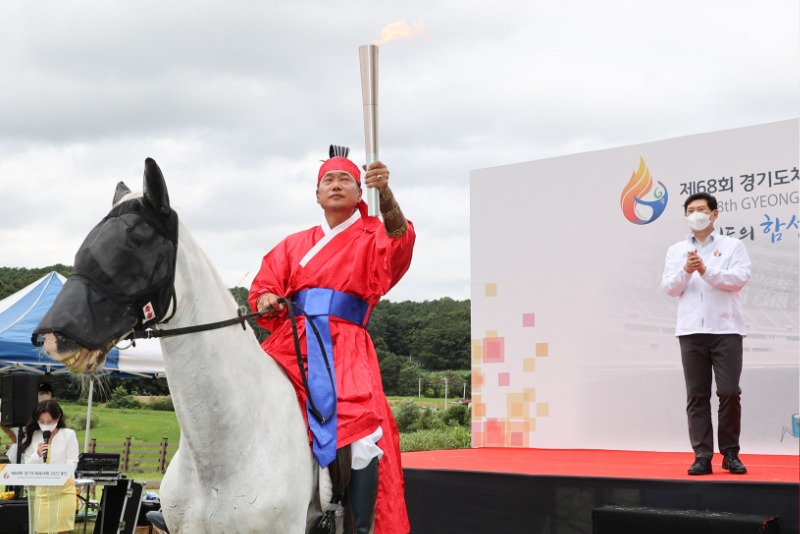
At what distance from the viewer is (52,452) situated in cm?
800

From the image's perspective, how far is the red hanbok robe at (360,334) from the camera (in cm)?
306

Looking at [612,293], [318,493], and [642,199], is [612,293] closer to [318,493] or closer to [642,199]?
[642,199]

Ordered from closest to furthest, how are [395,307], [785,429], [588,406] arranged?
[785,429], [588,406], [395,307]

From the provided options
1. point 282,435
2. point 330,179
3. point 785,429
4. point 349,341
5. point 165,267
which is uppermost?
point 330,179

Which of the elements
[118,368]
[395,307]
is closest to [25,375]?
[118,368]

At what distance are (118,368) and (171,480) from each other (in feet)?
22.3

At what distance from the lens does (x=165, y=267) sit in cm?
246

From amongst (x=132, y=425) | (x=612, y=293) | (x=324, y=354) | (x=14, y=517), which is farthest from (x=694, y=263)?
(x=132, y=425)

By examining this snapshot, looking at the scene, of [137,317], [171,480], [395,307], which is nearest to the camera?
[137,317]

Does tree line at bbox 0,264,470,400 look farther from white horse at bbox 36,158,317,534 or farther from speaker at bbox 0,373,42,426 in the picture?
white horse at bbox 36,158,317,534

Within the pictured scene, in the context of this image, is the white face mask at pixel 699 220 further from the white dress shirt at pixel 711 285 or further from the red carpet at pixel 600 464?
the red carpet at pixel 600 464

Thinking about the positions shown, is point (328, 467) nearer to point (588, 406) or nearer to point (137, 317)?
point (137, 317)

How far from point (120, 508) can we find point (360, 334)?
6356mm

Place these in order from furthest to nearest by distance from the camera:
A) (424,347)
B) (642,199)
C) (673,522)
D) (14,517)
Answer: (424,347) < (14,517) < (642,199) < (673,522)
